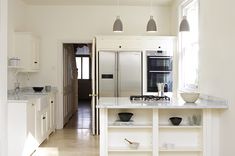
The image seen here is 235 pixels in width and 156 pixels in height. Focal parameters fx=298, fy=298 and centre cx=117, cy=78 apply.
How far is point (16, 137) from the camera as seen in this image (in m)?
4.59

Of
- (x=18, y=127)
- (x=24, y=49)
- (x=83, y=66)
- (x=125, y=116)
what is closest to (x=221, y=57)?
(x=125, y=116)

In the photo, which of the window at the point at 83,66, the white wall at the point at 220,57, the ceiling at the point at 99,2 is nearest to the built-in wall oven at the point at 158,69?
the ceiling at the point at 99,2

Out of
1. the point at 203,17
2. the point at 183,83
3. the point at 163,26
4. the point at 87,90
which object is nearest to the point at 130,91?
the point at 183,83

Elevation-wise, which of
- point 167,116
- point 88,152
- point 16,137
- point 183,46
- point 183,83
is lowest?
point 88,152

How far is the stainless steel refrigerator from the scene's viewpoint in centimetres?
662

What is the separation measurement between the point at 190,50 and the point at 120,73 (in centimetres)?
165

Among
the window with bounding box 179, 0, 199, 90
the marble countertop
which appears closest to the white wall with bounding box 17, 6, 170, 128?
the marble countertop

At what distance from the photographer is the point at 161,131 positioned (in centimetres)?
409

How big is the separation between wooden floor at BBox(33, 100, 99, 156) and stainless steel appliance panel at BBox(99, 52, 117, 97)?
1049 millimetres

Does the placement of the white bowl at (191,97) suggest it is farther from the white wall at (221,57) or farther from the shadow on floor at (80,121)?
the shadow on floor at (80,121)

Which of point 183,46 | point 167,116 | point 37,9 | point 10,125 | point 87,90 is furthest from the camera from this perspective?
point 87,90

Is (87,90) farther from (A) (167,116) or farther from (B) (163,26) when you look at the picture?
(A) (167,116)

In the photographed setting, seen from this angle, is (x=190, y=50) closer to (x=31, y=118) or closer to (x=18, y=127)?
(x=31, y=118)

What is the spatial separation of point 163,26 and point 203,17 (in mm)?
2707
